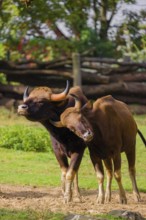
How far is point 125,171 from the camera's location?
1323 centimetres

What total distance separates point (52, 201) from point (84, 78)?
500 inches

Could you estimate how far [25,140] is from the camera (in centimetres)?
1500

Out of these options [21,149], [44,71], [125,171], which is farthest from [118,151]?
[44,71]

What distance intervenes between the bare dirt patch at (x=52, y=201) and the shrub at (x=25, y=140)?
3.68m

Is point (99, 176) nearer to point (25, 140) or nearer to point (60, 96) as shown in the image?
point (60, 96)

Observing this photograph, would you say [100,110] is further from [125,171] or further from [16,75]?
[16,75]

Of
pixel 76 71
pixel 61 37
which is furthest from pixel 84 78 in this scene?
pixel 61 37

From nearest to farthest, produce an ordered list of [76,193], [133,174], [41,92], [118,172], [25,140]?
[41,92] < [118,172] < [76,193] < [133,174] < [25,140]

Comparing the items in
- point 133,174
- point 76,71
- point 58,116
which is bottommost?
point 133,174

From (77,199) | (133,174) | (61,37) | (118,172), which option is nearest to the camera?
(77,199)

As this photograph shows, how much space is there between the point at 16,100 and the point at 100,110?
11.6m

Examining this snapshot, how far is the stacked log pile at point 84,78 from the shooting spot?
69.4ft

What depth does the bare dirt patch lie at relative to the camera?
27.1 feet

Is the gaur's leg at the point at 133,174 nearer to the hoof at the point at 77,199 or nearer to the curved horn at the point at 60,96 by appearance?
the hoof at the point at 77,199
